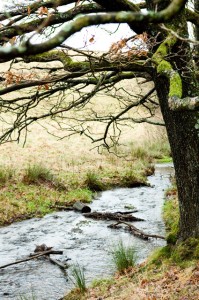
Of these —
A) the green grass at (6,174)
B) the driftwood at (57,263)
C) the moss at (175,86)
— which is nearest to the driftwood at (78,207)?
the green grass at (6,174)

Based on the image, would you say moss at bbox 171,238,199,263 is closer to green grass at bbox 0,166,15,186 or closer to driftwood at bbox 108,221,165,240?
driftwood at bbox 108,221,165,240

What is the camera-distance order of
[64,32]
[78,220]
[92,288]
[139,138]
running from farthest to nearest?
[139,138]
[78,220]
[92,288]
[64,32]

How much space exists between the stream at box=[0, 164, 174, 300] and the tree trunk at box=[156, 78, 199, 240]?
169 cm

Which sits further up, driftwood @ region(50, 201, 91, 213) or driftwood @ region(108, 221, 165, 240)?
driftwood @ region(50, 201, 91, 213)

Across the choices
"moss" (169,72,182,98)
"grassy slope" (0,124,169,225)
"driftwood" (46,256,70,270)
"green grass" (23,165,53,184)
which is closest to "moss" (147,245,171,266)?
"driftwood" (46,256,70,270)

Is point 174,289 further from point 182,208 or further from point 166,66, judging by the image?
point 166,66

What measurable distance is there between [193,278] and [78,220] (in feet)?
20.8

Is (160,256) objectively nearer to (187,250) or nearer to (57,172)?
(187,250)

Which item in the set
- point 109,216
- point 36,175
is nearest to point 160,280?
point 109,216

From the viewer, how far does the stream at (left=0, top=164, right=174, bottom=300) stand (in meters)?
7.18

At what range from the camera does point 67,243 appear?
31.3 ft

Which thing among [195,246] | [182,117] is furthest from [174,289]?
[182,117]

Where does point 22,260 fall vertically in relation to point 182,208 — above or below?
below

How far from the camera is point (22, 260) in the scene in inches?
309
